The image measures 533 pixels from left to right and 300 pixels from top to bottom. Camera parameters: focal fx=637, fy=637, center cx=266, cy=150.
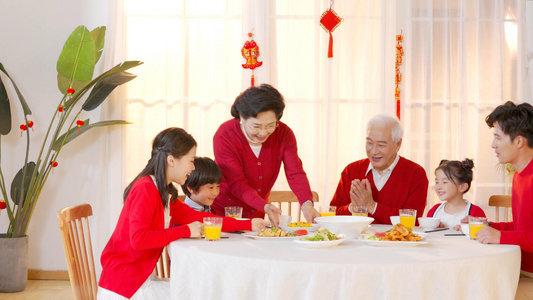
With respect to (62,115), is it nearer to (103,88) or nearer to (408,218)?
(103,88)

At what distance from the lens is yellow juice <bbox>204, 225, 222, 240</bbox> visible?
2.23 metres

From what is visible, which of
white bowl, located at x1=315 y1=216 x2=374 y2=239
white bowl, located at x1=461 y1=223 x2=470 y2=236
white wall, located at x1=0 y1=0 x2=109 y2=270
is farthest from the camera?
white wall, located at x1=0 y1=0 x2=109 y2=270

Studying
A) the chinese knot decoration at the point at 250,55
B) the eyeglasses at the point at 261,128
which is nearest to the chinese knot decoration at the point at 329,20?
the chinese knot decoration at the point at 250,55

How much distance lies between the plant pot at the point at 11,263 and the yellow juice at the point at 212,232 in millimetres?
2550

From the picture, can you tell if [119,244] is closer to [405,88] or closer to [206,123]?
[206,123]

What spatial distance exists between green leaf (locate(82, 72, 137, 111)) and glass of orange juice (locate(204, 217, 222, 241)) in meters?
2.29

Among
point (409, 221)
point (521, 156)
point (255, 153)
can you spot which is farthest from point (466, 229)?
point (255, 153)

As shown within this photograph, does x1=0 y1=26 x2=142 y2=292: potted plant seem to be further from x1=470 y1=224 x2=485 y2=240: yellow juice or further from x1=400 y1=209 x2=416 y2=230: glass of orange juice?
x1=470 y1=224 x2=485 y2=240: yellow juice

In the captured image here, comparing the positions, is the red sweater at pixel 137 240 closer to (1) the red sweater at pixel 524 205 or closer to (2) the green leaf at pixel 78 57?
(1) the red sweater at pixel 524 205

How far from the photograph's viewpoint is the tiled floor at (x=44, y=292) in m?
4.24

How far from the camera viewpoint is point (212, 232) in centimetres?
224

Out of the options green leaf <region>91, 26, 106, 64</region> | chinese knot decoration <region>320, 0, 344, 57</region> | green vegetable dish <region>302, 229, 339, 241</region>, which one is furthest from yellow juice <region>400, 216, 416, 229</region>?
green leaf <region>91, 26, 106, 64</region>

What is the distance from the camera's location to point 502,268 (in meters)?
2.00

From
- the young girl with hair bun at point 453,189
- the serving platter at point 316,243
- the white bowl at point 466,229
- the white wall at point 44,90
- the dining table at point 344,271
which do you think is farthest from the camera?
the white wall at point 44,90
